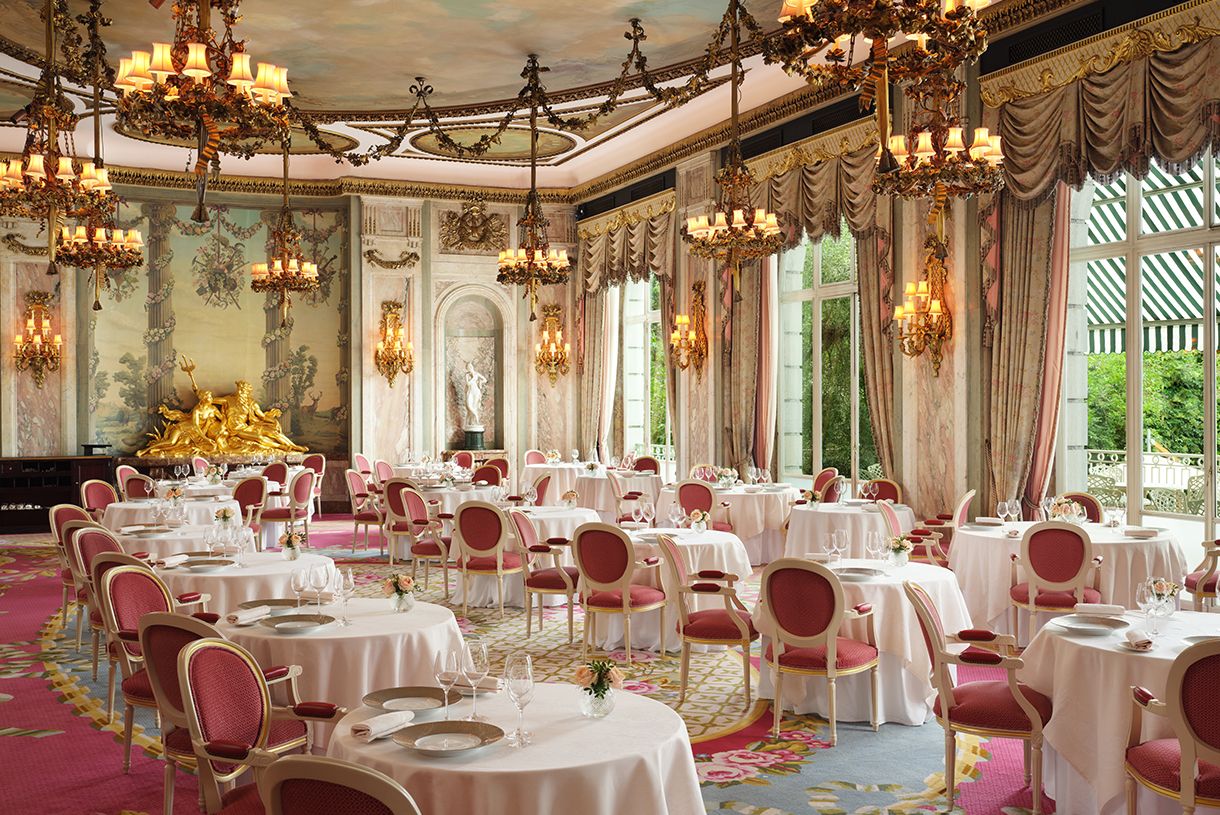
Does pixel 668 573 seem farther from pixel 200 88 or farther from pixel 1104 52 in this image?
pixel 1104 52

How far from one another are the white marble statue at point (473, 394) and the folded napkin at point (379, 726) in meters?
13.9

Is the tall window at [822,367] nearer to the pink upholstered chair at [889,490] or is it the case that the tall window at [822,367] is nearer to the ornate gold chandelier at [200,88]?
the pink upholstered chair at [889,490]

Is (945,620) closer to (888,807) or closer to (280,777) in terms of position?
(888,807)

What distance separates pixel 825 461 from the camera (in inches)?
463

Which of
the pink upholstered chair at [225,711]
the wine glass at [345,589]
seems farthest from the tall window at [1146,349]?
the pink upholstered chair at [225,711]

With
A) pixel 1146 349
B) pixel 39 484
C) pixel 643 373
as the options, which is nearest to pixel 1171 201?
pixel 1146 349

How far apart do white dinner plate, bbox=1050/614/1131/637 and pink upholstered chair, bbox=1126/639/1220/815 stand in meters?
0.72

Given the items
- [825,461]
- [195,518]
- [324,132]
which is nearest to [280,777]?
[195,518]

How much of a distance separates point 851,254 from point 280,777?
397 inches

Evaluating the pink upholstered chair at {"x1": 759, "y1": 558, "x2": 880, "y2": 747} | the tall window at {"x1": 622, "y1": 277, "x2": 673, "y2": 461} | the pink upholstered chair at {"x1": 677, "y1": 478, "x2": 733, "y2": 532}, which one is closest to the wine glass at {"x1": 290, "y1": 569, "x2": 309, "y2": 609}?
the pink upholstered chair at {"x1": 759, "y1": 558, "x2": 880, "y2": 747}

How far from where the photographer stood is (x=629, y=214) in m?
15.1

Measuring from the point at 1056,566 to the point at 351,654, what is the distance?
458cm

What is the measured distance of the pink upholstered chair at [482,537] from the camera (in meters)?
7.99

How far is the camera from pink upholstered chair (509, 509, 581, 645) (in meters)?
7.35
